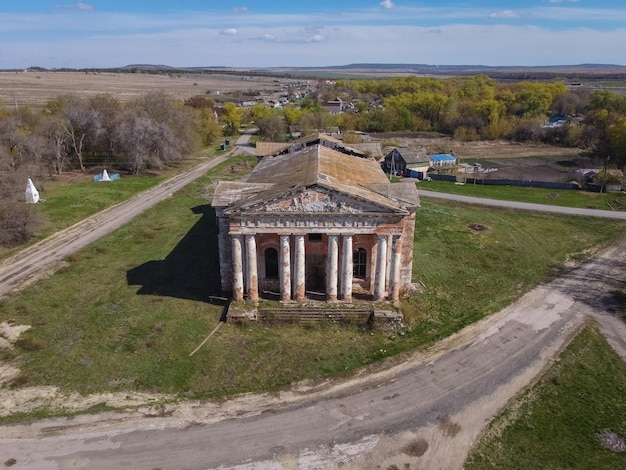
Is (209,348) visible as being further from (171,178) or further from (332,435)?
(171,178)

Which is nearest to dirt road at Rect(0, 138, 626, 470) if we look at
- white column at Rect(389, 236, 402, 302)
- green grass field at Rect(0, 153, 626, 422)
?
green grass field at Rect(0, 153, 626, 422)

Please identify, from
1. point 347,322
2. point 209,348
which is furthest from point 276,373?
point 347,322

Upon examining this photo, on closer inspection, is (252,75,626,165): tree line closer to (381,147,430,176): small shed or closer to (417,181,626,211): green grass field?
(417,181,626,211): green grass field

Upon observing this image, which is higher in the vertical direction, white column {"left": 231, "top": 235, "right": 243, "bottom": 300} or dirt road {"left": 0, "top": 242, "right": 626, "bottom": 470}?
white column {"left": 231, "top": 235, "right": 243, "bottom": 300}

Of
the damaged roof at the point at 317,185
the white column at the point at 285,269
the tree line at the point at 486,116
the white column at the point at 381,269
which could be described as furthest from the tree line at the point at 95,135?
the white column at the point at 381,269

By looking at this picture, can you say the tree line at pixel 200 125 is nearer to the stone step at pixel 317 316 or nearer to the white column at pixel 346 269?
the stone step at pixel 317 316
